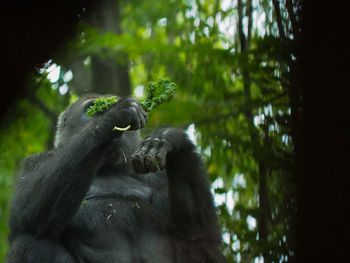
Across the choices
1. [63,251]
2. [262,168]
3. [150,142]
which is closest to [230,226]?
[262,168]

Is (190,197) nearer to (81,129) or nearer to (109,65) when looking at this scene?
(81,129)

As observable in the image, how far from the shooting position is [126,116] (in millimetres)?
3025

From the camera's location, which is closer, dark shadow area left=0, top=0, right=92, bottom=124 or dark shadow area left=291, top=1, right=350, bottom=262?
dark shadow area left=291, top=1, right=350, bottom=262

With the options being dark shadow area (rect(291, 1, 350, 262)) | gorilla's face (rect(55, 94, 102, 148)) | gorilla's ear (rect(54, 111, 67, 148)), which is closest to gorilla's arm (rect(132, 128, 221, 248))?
gorilla's face (rect(55, 94, 102, 148))

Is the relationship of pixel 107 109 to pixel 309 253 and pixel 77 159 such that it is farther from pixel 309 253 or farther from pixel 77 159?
pixel 309 253

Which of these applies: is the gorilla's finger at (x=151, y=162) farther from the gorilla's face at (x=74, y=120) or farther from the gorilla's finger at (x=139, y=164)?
the gorilla's face at (x=74, y=120)

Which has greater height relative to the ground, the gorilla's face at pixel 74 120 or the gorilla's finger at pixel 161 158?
the gorilla's face at pixel 74 120

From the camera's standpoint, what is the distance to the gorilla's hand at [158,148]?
2965 millimetres

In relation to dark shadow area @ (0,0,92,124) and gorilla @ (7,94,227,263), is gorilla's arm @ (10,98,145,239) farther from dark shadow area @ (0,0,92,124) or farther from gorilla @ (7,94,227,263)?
dark shadow area @ (0,0,92,124)

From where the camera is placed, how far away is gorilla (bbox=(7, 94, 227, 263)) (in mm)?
3061

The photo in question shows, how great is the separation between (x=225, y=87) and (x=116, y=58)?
2.63m

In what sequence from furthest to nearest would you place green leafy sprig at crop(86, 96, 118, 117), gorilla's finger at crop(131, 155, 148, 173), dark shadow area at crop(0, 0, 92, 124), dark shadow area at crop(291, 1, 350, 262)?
green leafy sprig at crop(86, 96, 118, 117), gorilla's finger at crop(131, 155, 148, 173), dark shadow area at crop(0, 0, 92, 124), dark shadow area at crop(291, 1, 350, 262)

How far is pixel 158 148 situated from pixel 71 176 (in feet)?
2.11

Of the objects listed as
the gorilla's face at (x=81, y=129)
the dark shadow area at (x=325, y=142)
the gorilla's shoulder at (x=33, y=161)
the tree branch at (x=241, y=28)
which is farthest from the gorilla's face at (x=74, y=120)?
the dark shadow area at (x=325, y=142)
